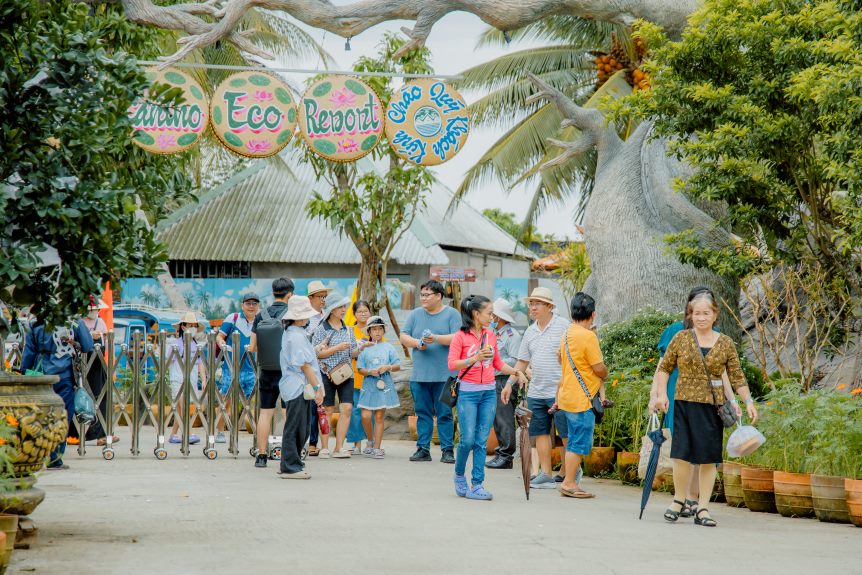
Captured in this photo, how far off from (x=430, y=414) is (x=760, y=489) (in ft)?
13.6

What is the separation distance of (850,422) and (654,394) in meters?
1.52

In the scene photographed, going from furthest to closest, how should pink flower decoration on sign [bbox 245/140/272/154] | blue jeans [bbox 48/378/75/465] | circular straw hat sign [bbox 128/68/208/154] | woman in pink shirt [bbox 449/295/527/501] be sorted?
pink flower decoration on sign [bbox 245/140/272/154], circular straw hat sign [bbox 128/68/208/154], blue jeans [bbox 48/378/75/465], woman in pink shirt [bbox 449/295/527/501]

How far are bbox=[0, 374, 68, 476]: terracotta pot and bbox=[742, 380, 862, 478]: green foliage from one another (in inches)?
211

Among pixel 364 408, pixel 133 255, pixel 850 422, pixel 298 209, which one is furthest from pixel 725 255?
pixel 298 209

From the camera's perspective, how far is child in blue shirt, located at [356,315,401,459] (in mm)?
12114

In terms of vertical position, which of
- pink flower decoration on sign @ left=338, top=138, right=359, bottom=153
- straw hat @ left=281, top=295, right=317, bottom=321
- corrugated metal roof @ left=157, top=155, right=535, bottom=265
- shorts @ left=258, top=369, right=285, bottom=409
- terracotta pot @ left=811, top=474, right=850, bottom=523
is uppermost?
corrugated metal roof @ left=157, top=155, right=535, bottom=265

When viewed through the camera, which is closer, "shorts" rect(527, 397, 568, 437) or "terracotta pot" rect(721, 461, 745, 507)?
"terracotta pot" rect(721, 461, 745, 507)

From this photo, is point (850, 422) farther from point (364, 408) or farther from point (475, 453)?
point (364, 408)

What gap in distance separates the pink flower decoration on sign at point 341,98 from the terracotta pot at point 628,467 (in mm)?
5380

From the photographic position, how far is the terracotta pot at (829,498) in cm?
817

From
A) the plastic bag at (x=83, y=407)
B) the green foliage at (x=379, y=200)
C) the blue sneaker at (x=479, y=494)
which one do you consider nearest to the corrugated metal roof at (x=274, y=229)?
the green foliage at (x=379, y=200)

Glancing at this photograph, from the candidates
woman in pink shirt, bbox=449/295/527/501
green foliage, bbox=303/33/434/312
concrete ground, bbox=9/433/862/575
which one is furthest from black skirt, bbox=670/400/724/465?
green foliage, bbox=303/33/434/312

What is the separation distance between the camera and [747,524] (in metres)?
8.14

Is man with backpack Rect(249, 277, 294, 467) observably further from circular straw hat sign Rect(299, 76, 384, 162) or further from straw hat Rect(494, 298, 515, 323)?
circular straw hat sign Rect(299, 76, 384, 162)
